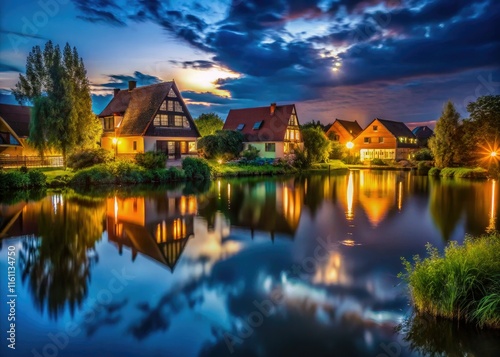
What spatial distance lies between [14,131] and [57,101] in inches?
518

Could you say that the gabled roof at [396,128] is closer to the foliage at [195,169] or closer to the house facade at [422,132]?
the house facade at [422,132]

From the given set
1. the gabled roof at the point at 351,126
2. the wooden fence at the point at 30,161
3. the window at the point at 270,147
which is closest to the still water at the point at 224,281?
the wooden fence at the point at 30,161

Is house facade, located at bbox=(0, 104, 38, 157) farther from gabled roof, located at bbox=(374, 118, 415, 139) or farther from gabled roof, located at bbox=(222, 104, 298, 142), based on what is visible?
gabled roof, located at bbox=(374, 118, 415, 139)

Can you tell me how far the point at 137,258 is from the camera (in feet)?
37.3

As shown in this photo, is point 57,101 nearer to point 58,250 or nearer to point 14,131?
point 14,131

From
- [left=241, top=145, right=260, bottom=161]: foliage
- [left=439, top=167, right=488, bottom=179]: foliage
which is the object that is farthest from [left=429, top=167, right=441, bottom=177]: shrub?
[left=241, top=145, right=260, bottom=161]: foliage

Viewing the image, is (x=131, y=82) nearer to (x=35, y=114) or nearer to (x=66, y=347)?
(x=35, y=114)

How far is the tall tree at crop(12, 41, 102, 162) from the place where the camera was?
33250 millimetres

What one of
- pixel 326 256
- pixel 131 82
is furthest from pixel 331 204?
pixel 131 82

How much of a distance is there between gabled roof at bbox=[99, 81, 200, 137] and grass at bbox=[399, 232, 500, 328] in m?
34.8

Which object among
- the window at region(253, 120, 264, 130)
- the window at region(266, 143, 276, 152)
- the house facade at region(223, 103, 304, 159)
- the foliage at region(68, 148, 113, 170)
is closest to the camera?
the foliage at region(68, 148, 113, 170)

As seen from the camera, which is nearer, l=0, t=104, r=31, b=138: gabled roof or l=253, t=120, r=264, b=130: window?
l=0, t=104, r=31, b=138: gabled roof

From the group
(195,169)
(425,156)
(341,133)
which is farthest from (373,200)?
(341,133)

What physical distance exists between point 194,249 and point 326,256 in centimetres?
415
